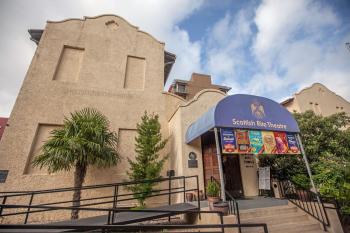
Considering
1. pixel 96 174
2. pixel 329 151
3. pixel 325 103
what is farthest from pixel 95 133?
pixel 325 103

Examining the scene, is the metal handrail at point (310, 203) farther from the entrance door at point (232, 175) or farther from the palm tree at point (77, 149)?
the palm tree at point (77, 149)

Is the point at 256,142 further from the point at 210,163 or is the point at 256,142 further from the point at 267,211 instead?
the point at 210,163

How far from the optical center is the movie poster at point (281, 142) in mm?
6477

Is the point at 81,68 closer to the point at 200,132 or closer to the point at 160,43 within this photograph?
the point at 160,43

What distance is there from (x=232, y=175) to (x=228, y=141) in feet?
12.1

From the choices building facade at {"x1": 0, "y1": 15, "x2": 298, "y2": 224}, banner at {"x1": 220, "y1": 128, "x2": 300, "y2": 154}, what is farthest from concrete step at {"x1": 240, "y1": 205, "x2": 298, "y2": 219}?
building facade at {"x1": 0, "y1": 15, "x2": 298, "y2": 224}

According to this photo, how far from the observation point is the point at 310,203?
227 inches

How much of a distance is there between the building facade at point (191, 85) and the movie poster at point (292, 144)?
596 inches

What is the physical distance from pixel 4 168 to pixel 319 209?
39.3 feet

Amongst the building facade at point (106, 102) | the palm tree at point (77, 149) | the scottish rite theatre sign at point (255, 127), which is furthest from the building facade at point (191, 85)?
the palm tree at point (77, 149)

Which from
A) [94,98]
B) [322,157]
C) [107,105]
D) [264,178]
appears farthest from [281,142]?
[94,98]

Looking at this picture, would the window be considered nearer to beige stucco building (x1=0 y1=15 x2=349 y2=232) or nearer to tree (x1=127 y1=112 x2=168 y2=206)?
beige stucco building (x1=0 y1=15 x2=349 y2=232)

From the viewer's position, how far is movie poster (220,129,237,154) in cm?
568

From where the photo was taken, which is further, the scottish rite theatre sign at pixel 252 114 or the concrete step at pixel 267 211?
the scottish rite theatre sign at pixel 252 114
